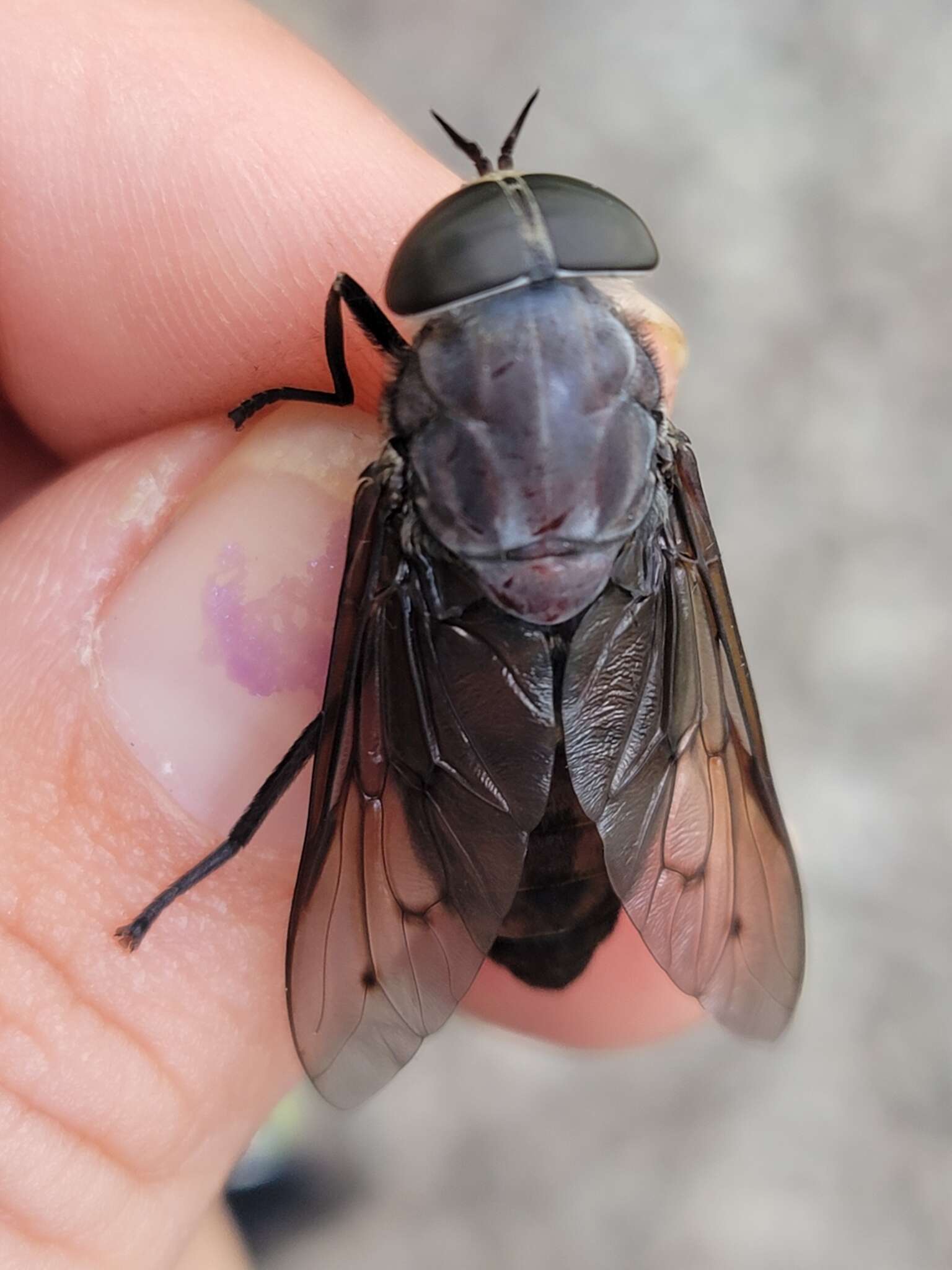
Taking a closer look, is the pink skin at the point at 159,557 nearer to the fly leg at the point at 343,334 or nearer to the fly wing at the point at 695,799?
the fly leg at the point at 343,334

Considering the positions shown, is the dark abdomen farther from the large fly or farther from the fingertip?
the fingertip

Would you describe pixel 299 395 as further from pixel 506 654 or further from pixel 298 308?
pixel 506 654

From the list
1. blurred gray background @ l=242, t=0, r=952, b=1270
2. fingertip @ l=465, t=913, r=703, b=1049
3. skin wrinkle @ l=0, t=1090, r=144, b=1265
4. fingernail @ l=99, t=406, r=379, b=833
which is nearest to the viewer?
skin wrinkle @ l=0, t=1090, r=144, b=1265

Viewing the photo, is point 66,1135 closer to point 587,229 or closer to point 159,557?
point 159,557

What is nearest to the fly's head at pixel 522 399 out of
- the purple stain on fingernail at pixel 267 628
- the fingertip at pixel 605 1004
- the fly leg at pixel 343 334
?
the fly leg at pixel 343 334

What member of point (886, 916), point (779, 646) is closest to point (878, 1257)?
point (886, 916)

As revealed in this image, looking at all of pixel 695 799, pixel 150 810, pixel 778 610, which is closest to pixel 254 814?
pixel 150 810

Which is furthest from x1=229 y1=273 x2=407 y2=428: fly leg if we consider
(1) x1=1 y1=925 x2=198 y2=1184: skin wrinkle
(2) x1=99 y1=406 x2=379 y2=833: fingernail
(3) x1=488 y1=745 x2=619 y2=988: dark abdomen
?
(1) x1=1 y1=925 x2=198 y2=1184: skin wrinkle

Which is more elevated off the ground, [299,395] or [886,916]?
[299,395]
